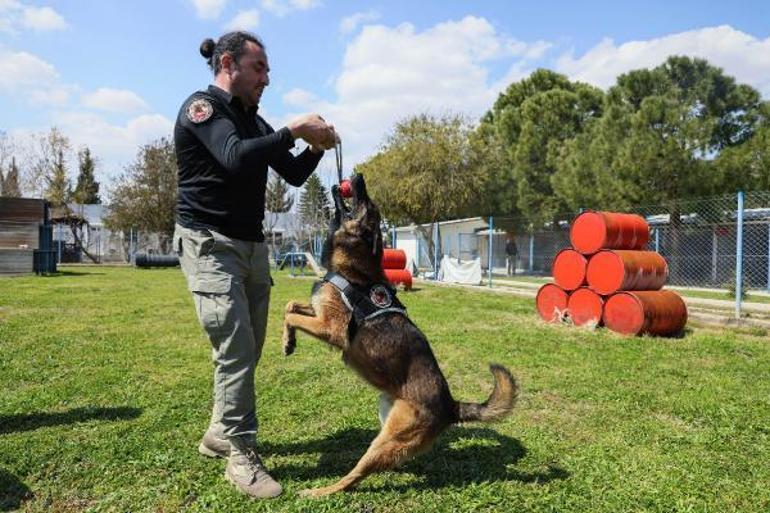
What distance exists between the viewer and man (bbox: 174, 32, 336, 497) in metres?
3.04

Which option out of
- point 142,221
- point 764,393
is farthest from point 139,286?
point 142,221

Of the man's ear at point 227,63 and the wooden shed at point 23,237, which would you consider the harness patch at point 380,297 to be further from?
the wooden shed at point 23,237

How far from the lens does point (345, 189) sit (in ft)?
11.4

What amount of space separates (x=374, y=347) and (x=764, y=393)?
4.41 m

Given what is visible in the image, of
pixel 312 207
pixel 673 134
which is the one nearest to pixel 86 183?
pixel 312 207

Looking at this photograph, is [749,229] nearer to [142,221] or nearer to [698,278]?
[698,278]

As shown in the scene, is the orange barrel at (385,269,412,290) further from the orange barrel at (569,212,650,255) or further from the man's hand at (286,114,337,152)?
the man's hand at (286,114,337,152)

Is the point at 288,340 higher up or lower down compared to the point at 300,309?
lower down

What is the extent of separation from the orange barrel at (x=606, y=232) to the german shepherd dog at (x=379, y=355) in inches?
251

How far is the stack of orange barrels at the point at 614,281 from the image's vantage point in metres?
8.59

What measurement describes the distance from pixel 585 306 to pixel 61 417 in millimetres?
7783

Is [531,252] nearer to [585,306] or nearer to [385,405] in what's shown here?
[585,306]

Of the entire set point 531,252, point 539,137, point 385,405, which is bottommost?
point 385,405

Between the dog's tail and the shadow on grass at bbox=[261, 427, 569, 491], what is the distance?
1.38ft
